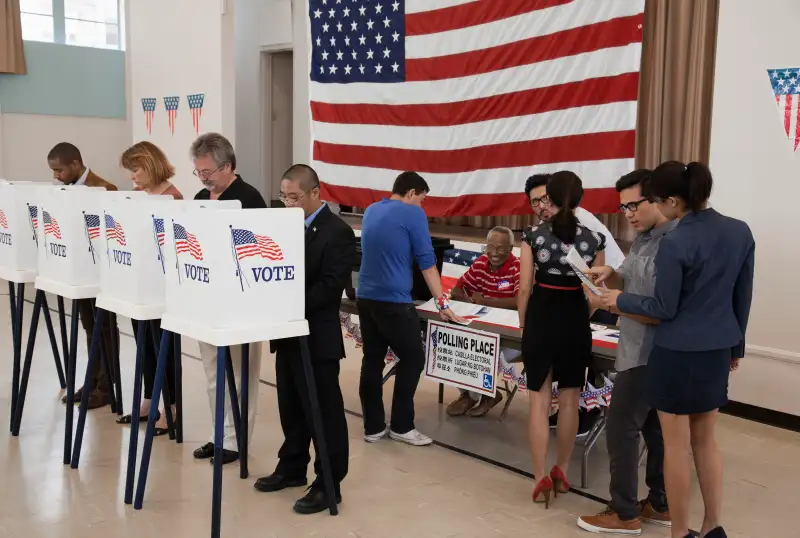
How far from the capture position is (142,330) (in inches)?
143

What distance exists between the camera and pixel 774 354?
4797 millimetres

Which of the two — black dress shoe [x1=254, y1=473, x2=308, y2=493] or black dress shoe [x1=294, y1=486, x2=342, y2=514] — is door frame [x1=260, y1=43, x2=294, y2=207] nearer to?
black dress shoe [x1=254, y1=473, x2=308, y2=493]

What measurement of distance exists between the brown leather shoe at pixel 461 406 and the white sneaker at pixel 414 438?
0.53 m

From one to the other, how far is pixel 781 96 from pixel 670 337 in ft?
8.42

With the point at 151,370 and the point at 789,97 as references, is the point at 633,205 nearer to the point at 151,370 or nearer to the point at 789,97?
the point at 789,97

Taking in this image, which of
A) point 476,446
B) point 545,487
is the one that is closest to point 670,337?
point 545,487

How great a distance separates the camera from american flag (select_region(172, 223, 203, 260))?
2.95 meters

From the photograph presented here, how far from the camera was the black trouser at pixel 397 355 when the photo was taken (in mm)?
4301

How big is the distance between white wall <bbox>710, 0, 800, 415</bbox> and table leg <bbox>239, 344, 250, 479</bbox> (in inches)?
117

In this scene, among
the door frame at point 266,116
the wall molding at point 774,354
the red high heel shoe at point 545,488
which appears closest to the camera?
the red high heel shoe at point 545,488

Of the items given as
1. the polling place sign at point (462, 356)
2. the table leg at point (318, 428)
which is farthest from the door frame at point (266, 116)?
the table leg at point (318, 428)

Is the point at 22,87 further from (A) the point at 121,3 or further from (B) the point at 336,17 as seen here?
(B) the point at 336,17

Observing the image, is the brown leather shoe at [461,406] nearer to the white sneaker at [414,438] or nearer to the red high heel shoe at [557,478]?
the white sneaker at [414,438]

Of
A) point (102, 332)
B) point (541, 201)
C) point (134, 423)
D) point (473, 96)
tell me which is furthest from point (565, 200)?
point (473, 96)
